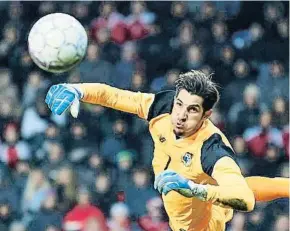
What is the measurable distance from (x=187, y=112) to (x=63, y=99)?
82 centimetres

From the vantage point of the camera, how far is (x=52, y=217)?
10.7m

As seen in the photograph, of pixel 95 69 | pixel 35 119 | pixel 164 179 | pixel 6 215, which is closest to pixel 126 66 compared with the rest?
pixel 95 69

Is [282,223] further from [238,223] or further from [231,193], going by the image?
[231,193]

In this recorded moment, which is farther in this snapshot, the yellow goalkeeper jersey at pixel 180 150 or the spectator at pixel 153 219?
the spectator at pixel 153 219

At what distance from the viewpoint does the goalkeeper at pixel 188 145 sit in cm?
670

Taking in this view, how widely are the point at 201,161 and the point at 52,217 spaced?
371 cm

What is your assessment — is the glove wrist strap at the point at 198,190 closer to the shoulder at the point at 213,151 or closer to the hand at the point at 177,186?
the hand at the point at 177,186

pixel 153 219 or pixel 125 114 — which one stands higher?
pixel 125 114

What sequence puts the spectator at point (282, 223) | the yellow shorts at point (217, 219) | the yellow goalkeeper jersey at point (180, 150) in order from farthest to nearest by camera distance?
the spectator at point (282, 223), the yellow shorts at point (217, 219), the yellow goalkeeper jersey at point (180, 150)

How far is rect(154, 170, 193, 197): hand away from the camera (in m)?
6.51

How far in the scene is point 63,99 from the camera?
724cm

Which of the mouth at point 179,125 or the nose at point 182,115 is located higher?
the nose at point 182,115

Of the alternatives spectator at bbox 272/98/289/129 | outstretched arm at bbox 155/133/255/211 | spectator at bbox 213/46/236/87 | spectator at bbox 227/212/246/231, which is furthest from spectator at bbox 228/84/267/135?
outstretched arm at bbox 155/133/255/211

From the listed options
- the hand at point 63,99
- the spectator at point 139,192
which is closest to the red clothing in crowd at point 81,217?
the spectator at point 139,192
